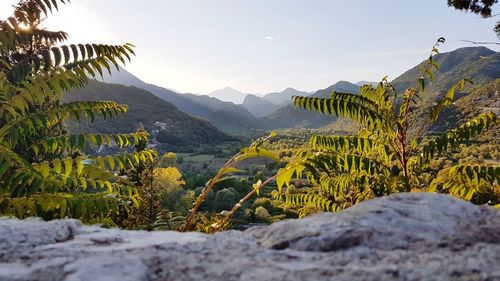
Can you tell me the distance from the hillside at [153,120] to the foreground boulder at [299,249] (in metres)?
98.3

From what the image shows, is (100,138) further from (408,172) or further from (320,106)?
(408,172)

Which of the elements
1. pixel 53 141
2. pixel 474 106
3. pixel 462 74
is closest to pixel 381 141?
pixel 53 141

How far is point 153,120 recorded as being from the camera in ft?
392

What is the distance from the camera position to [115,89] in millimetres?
132125

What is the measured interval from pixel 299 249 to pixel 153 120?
4765 inches

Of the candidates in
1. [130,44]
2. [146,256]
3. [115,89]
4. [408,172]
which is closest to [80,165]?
[130,44]

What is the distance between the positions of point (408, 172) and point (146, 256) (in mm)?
4736

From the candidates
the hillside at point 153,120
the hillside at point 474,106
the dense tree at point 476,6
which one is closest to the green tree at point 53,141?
the dense tree at point 476,6

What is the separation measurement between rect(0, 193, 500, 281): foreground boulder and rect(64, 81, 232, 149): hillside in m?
98.3

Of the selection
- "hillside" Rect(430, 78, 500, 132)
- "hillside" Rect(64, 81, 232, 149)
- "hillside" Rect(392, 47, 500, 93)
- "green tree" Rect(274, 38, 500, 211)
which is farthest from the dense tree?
"hillside" Rect(392, 47, 500, 93)

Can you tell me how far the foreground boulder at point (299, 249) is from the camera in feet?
4.56

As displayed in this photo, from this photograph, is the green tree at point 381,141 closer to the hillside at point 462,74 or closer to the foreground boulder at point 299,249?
the foreground boulder at point 299,249

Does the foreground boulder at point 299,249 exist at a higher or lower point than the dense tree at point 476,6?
lower

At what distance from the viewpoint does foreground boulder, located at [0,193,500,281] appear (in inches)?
54.7
